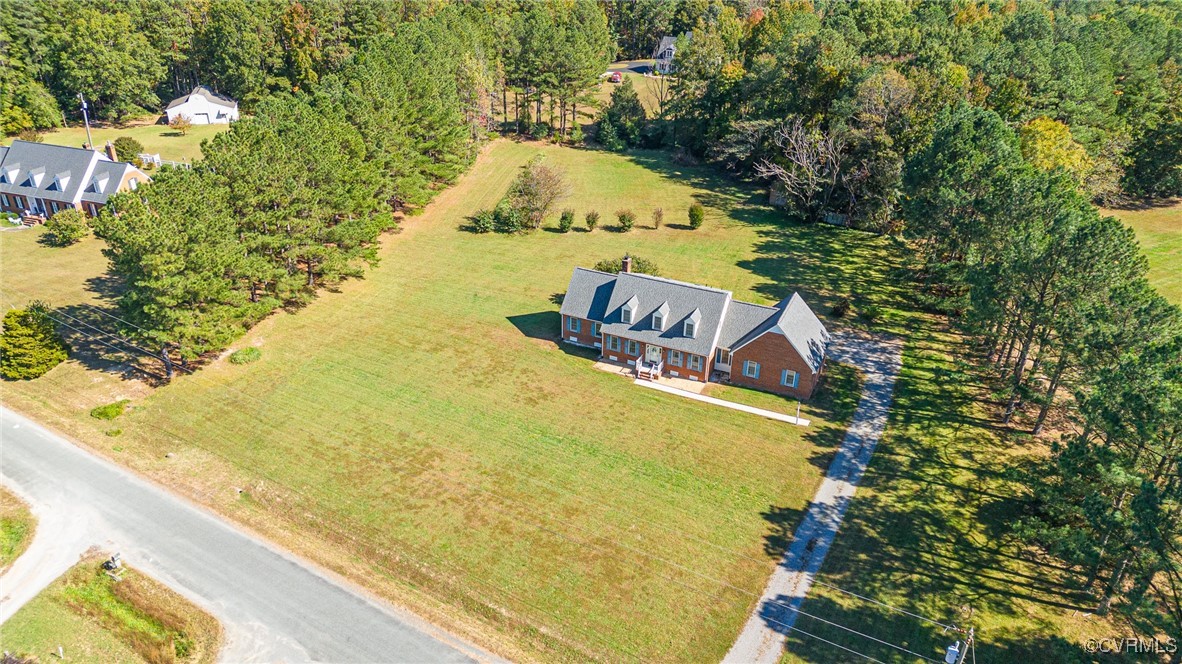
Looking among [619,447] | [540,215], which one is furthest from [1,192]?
[619,447]

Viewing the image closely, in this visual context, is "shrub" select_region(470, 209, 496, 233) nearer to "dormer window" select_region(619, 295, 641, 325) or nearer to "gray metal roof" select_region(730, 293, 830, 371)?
"dormer window" select_region(619, 295, 641, 325)

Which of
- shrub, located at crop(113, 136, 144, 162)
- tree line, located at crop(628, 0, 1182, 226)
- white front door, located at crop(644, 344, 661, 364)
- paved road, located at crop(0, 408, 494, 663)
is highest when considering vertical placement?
tree line, located at crop(628, 0, 1182, 226)

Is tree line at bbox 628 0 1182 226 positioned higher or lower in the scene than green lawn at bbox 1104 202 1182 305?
higher

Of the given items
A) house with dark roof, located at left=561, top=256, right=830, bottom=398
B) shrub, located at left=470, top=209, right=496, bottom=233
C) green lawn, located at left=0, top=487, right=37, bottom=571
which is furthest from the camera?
shrub, located at left=470, top=209, right=496, bottom=233

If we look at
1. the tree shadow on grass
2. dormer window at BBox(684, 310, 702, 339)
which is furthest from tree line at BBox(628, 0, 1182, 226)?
the tree shadow on grass

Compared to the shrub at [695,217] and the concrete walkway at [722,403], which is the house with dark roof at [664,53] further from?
the concrete walkway at [722,403]
